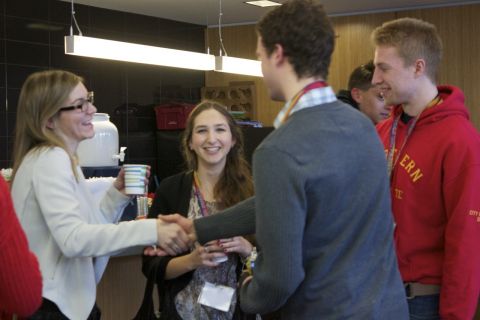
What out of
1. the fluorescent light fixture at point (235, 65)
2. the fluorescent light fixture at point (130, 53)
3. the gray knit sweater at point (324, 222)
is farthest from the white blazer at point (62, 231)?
the fluorescent light fixture at point (235, 65)

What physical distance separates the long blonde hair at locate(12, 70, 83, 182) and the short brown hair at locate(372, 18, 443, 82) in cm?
103

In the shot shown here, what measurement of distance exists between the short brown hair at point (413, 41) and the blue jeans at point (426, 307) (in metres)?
0.69

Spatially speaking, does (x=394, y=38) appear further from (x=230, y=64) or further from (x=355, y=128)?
(x=230, y=64)

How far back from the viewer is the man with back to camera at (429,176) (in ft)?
6.66

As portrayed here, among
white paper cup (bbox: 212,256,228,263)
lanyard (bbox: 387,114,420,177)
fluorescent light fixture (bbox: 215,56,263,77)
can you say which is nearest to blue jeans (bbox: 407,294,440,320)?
lanyard (bbox: 387,114,420,177)

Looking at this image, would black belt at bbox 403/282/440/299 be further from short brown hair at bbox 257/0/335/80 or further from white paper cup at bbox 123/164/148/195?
white paper cup at bbox 123/164/148/195

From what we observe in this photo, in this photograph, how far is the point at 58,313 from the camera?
6.60ft

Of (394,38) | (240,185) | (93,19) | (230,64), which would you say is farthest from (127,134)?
(394,38)

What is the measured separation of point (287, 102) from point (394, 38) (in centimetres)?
73

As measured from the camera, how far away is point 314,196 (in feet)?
5.01

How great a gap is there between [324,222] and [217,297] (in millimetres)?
911

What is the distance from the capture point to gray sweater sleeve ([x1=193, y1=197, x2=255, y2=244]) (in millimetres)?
1870

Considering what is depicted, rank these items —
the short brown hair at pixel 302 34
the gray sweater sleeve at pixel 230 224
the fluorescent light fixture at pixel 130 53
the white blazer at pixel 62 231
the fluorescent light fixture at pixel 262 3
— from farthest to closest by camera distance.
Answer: the fluorescent light fixture at pixel 262 3 < the fluorescent light fixture at pixel 130 53 < the white blazer at pixel 62 231 < the gray sweater sleeve at pixel 230 224 < the short brown hair at pixel 302 34

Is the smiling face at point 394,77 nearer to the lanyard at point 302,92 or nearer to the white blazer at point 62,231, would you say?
the lanyard at point 302,92
